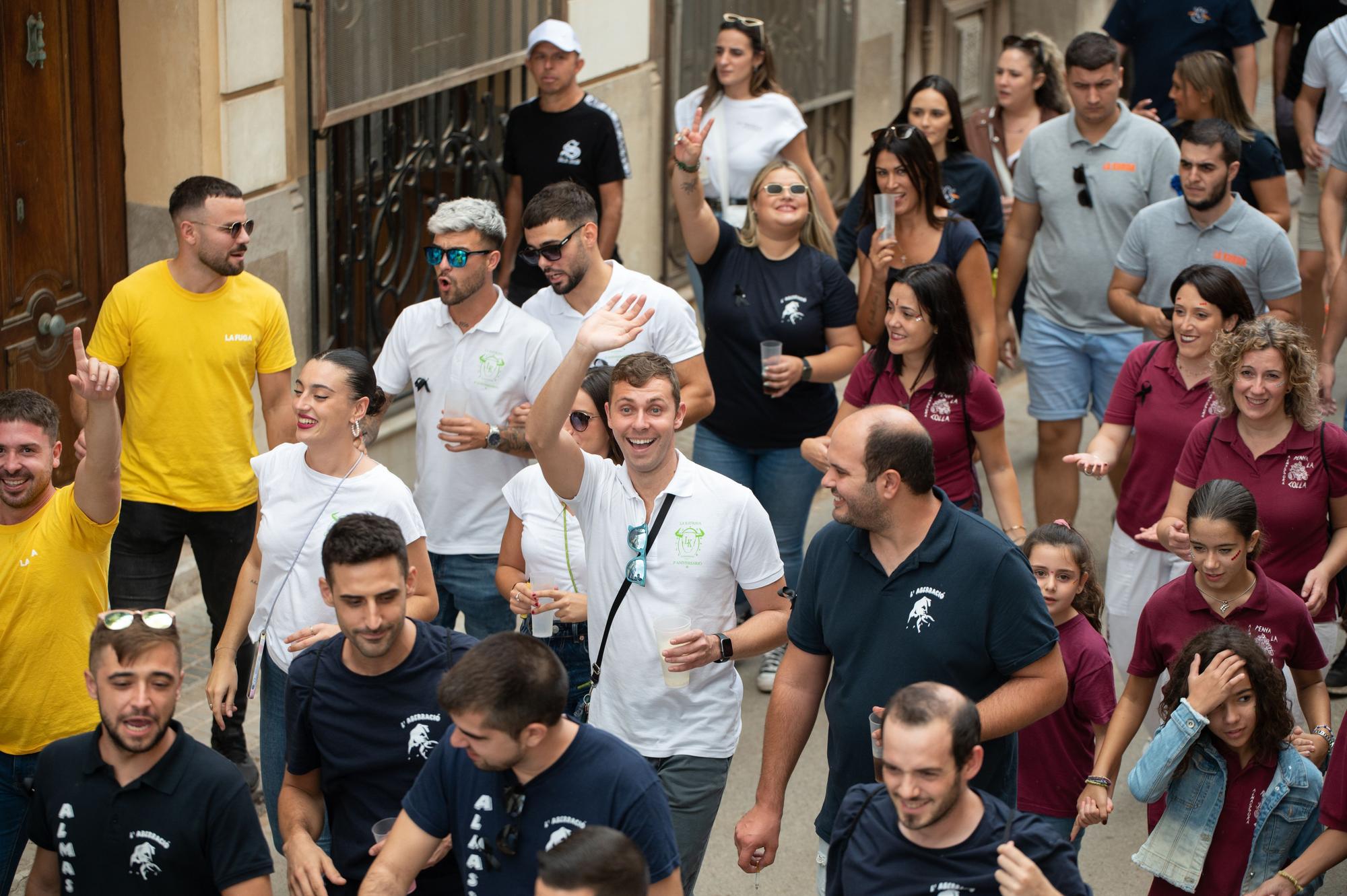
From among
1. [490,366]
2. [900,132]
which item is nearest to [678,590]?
[490,366]

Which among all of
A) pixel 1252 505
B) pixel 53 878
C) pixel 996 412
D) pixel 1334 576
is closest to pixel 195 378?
pixel 53 878

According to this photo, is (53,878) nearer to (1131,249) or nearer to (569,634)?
(569,634)

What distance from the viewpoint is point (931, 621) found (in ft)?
15.0

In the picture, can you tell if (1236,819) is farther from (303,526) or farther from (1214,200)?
(1214,200)

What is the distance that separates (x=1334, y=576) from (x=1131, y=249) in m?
2.16

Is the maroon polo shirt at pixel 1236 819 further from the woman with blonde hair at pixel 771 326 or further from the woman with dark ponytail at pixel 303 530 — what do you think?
the woman with blonde hair at pixel 771 326

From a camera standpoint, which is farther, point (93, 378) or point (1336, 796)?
point (93, 378)

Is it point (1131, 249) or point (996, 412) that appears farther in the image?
point (1131, 249)

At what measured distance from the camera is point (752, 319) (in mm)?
7383

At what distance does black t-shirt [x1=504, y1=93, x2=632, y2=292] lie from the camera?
8852 mm

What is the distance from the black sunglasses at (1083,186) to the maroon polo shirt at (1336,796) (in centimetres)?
421

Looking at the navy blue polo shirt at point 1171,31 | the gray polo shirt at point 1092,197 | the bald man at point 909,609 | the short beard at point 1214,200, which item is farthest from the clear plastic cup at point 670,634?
the navy blue polo shirt at point 1171,31

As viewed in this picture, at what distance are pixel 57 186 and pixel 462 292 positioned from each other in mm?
2256

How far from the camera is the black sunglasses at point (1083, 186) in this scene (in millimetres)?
8484
